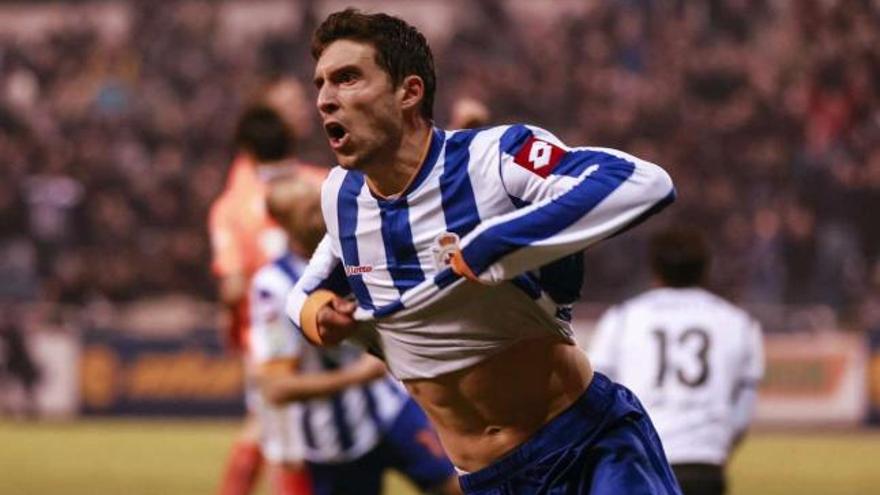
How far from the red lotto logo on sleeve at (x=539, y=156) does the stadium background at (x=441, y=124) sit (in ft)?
29.2

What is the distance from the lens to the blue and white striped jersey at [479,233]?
369cm

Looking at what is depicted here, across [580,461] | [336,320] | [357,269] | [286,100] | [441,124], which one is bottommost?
[441,124]

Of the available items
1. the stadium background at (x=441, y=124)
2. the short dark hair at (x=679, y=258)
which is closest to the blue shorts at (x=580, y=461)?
the short dark hair at (x=679, y=258)

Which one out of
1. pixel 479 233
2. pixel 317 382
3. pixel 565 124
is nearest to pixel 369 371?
pixel 317 382

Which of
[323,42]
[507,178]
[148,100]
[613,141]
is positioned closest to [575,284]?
[507,178]

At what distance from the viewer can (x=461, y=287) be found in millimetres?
3926

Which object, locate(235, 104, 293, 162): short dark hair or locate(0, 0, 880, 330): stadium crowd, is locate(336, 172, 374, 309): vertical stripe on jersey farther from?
locate(0, 0, 880, 330): stadium crowd

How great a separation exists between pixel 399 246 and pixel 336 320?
276mm

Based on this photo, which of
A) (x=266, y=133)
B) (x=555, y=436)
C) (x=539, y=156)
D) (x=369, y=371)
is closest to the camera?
(x=539, y=156)

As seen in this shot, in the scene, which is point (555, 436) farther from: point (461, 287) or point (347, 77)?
point (347, 77)

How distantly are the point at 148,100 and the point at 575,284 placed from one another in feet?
61.5

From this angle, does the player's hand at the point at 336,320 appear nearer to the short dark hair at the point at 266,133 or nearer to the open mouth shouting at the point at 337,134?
the open mouth shouting at the point at 337,134

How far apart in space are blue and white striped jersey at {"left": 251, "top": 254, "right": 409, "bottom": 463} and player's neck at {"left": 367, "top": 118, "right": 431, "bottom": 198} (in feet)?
7.79

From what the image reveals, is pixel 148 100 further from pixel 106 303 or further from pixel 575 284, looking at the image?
pixel 575 284
